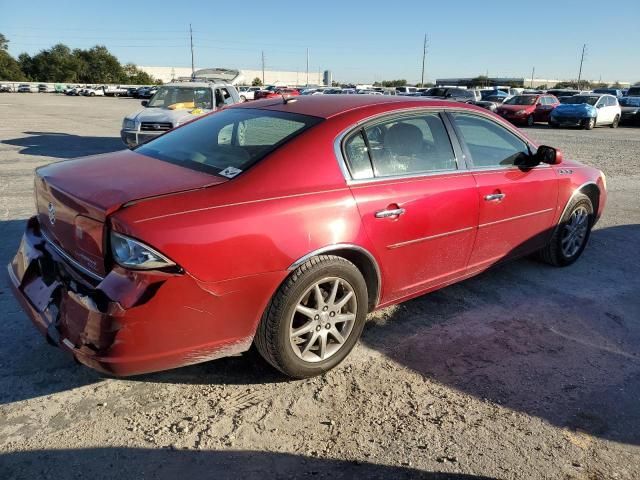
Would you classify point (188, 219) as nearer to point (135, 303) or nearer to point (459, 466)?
point (135, 303)

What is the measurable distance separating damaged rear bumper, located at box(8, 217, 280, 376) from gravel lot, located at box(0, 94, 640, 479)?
0.38 meters

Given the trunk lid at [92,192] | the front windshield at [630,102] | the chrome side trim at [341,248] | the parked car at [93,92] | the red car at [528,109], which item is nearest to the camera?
the trunk lid at [92,192]

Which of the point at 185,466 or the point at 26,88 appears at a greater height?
the point at 26,88

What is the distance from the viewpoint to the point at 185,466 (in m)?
2.36

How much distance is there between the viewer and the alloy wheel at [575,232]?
16.4 ft

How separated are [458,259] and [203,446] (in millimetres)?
2263

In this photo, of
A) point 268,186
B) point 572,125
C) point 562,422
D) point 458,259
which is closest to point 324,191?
point 268,186

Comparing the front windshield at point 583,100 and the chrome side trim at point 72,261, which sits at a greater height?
the front windshield at point 583,100

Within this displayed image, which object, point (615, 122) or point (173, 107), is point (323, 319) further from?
point (615, 122)

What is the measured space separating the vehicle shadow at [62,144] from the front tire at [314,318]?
9.74 meters

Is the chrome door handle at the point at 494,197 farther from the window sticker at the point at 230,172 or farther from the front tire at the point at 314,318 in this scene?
the window sticker at the point at 230,172

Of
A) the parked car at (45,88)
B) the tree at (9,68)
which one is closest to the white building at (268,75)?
the tree at (9,68)

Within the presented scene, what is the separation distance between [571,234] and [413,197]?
8.33ft

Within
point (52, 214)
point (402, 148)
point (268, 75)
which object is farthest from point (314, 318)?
point (268, 75)
